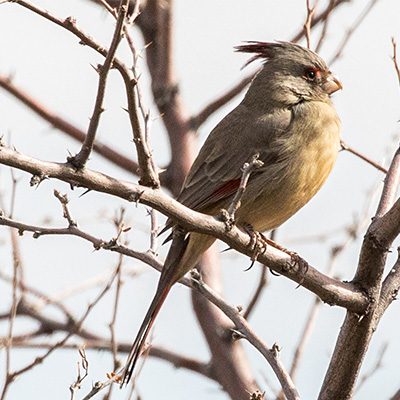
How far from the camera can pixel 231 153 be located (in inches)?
175

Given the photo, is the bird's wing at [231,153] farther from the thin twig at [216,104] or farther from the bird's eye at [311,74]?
the thin twig at [216,104]

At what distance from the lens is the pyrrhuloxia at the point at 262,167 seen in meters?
4.19

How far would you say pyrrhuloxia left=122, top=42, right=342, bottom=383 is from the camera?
4188mm

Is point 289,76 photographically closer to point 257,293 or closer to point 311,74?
point 311,74

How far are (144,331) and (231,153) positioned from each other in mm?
1089

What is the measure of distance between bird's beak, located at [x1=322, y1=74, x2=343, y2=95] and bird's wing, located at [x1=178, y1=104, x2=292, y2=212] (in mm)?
473

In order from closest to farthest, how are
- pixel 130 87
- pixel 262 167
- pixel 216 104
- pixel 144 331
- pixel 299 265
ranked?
pixel 130 87 → pixel 299 265 → pixel 144 331 → pixel 262 167 → pixel 216 104

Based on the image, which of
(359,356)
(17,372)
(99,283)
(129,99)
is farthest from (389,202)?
(99,283)

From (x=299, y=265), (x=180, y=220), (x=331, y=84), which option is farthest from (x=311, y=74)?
(x=180, y=220)

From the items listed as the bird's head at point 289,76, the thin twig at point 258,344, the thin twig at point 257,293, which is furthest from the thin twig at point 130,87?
the bird's head at point 289,76

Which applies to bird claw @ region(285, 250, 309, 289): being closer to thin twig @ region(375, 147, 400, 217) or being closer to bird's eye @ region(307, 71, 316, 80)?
thin twig @ region(375, 147, 400, 217)

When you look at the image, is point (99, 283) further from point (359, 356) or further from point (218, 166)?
point (359, 356)

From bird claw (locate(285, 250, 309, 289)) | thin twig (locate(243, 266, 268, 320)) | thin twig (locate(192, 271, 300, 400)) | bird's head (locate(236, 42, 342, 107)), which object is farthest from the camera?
bird's head (locate(236, 42, 342, 107))

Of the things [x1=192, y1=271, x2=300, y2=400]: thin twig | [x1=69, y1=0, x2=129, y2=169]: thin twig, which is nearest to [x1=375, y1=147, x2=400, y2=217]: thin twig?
[x1=192, y1=271, x2=300, y2=400]: thin twig
